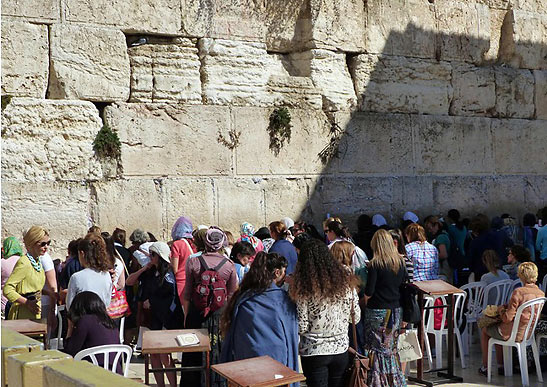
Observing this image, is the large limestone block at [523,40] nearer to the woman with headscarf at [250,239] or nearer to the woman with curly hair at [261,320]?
the woman with headscarf at [250,239]

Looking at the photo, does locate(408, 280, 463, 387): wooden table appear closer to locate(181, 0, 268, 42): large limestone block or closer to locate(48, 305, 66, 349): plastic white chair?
locate(48, 305, 66, 349): plastic white chair

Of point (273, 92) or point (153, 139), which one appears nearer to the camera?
point (153, 139)

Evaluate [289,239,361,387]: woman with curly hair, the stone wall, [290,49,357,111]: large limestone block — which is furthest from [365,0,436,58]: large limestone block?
[289,239,361,387]: woman with curly hair

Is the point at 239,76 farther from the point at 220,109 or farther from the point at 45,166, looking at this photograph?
the point at 45,166

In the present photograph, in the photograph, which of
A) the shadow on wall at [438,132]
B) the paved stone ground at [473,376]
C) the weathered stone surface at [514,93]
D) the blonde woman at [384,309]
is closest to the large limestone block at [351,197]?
the shadow on wall at [438,132]

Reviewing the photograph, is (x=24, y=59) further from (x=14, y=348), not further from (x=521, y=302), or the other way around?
(x=521, y=302)

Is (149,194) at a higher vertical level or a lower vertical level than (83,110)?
lower

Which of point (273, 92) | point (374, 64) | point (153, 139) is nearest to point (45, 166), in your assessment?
point (153, 139)

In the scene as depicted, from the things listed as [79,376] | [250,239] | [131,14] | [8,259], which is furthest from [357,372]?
[131,14]

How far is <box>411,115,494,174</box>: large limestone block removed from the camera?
1202cm

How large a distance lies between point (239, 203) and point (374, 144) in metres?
2.22

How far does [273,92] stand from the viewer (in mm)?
10969

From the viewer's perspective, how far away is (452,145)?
12250mm

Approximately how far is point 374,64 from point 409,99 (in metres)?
0.71
